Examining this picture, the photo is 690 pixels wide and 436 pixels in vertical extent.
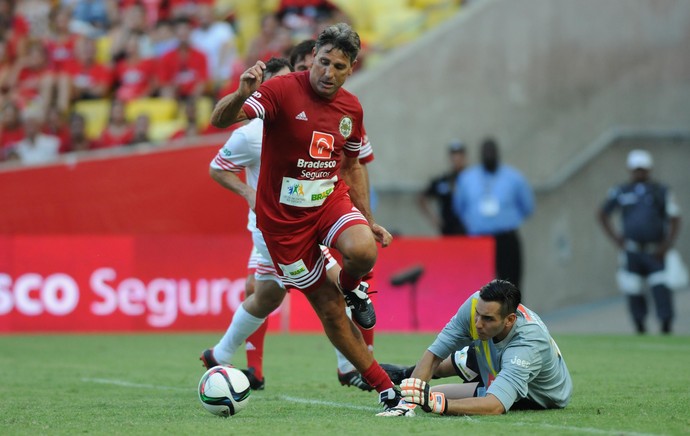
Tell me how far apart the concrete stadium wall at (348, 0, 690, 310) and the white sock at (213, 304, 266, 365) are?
9.25m

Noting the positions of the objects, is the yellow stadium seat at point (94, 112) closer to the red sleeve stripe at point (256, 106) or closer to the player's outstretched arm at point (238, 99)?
the red sleeve stripe at point (256, 106)

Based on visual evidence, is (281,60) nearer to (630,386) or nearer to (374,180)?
(630,386)

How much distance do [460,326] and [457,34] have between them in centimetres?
1200

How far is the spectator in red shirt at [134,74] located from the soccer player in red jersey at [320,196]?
41.3 feet

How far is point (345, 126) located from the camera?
23.7ft

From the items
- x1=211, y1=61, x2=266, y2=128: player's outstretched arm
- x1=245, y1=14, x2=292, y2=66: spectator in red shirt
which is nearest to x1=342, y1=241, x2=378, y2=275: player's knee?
x1=211, y1=61, x2=266, y2=128: player's outstretched arm

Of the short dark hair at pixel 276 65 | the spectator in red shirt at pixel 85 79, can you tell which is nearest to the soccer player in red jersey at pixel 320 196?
the short dark hair at pixel 276 65

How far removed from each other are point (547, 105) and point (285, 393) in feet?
38.0

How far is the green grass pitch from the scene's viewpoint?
21.2 ft

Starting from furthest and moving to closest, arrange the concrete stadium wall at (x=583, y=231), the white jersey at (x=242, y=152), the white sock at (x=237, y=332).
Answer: the concrete stadium wall at (x=583, y=231), the white jersey at (x=242, y=152), the white sock at (x=237, y=332)

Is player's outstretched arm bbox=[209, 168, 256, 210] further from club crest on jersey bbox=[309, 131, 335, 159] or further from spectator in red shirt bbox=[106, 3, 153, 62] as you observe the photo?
spectator in red shirt bbox=[106, 3, 153, 62]

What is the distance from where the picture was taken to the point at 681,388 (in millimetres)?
8586

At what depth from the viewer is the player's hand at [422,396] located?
21.8 ft

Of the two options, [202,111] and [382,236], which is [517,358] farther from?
[202,111]
